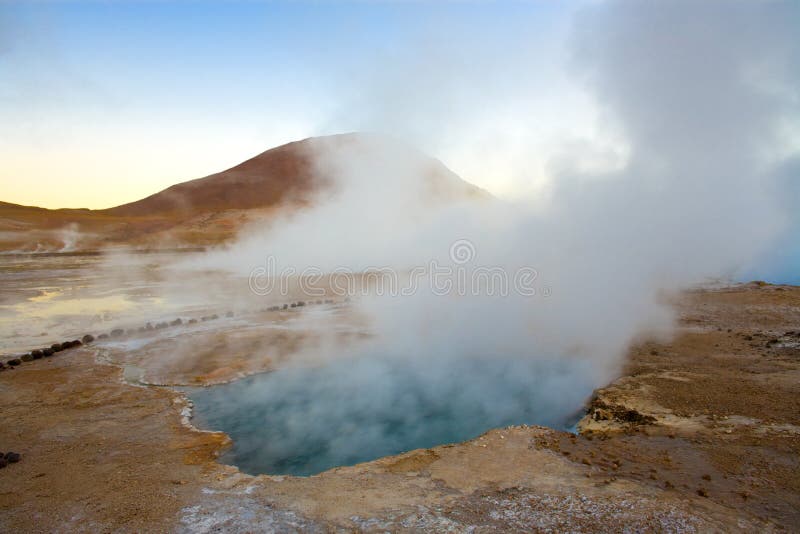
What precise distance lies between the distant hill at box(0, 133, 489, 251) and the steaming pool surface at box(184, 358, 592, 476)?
19228 mm

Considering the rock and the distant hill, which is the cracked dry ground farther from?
the distant hill

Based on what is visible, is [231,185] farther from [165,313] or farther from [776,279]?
[776,279]

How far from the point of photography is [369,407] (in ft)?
21.2

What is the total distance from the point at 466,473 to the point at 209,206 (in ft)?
173

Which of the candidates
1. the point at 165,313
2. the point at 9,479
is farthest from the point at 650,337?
the point at 165,313

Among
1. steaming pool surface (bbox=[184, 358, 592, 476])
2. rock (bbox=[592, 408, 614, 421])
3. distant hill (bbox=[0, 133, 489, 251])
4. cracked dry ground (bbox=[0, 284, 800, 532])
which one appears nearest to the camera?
cracked dry ground (bbox=[0, 284, 800, 532])

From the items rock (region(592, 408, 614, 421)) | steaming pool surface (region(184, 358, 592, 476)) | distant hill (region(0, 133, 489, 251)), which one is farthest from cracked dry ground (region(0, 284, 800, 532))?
distant hill (region(0, 133, 489, 251))

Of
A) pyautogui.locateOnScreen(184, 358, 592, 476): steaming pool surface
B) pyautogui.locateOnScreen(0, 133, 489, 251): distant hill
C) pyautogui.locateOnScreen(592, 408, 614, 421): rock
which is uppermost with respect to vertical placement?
pyautogui.locateOnScreen(0, 133, 489, 251): distant hill

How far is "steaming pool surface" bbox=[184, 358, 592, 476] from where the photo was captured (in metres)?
5.23

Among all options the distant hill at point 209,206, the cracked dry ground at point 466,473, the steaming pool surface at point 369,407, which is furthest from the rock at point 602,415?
the distant hill at point 209,206

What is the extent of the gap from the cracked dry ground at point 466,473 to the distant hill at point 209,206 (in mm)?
21268

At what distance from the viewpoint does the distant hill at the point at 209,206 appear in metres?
33.6

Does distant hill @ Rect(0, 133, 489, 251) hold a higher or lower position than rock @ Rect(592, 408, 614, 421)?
higher

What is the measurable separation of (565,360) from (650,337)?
2.09 meters
